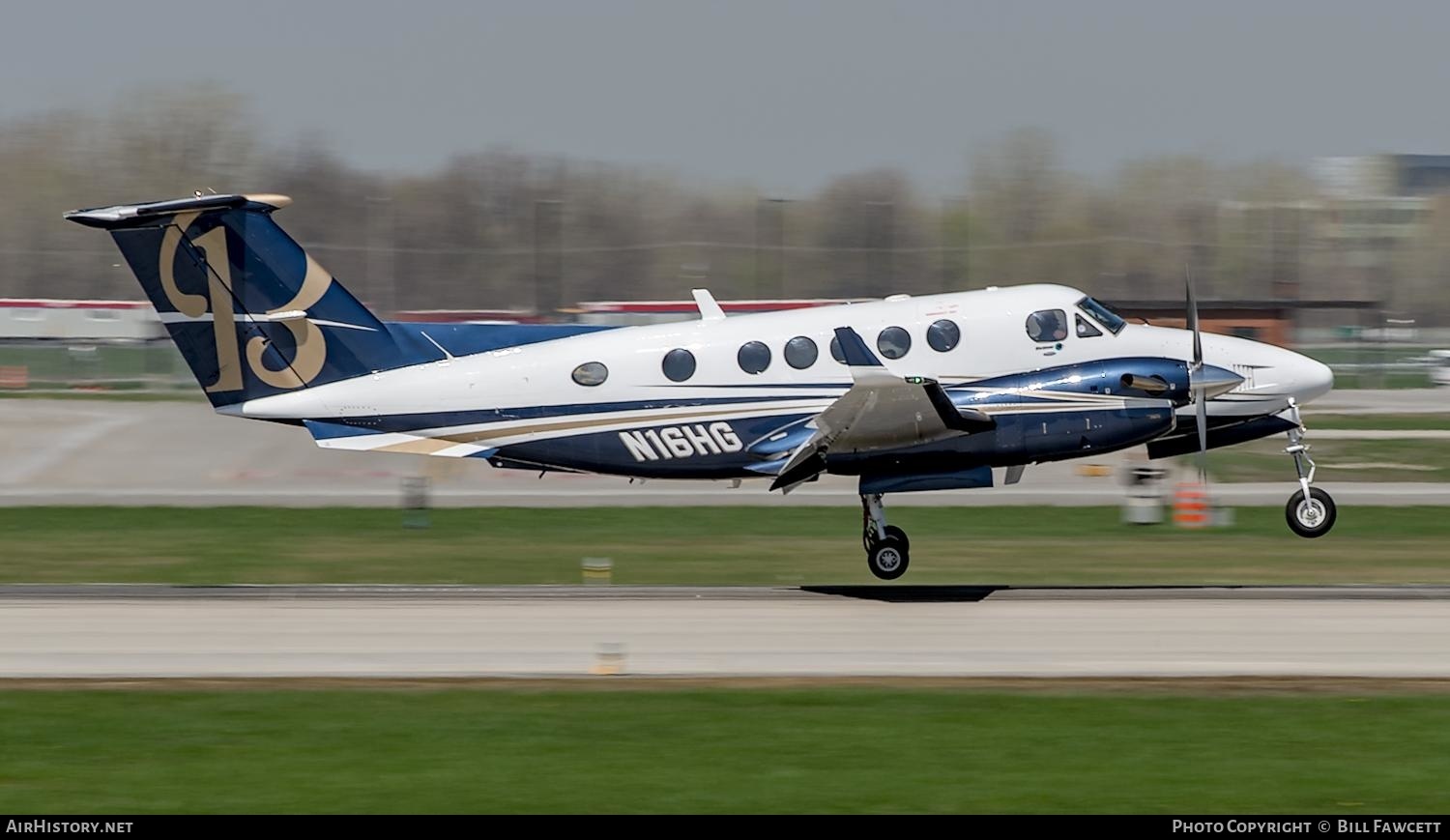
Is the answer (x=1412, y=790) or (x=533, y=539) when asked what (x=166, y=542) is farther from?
(x=1412, y=790)

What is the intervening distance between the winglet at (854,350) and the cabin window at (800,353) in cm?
35

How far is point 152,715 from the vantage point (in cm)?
1503

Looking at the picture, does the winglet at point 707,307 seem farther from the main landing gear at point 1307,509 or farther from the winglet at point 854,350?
the main landing gear at point 1307,509

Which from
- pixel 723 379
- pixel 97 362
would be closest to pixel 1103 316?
pixel 723 379

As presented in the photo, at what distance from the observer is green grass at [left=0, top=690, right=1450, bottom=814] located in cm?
1242

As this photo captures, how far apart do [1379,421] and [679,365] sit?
40.9 metres

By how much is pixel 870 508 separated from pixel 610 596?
12.4 ft

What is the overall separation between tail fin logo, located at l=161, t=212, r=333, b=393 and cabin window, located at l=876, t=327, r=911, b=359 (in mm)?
7372

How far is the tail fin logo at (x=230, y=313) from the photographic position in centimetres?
2106

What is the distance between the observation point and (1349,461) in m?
45.4

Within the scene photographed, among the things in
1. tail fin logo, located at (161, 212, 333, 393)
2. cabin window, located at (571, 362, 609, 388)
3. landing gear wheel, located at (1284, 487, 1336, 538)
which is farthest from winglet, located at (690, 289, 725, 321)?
landing gear wheel, located at (1284, 487, 1336, 538)

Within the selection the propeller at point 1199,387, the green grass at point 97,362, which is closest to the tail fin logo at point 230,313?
the propeller at point 1199,387

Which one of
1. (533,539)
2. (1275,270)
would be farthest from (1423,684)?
(1275,270)

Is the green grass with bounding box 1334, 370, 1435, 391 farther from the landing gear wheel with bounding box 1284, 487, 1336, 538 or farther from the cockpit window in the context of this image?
the cockpit window
